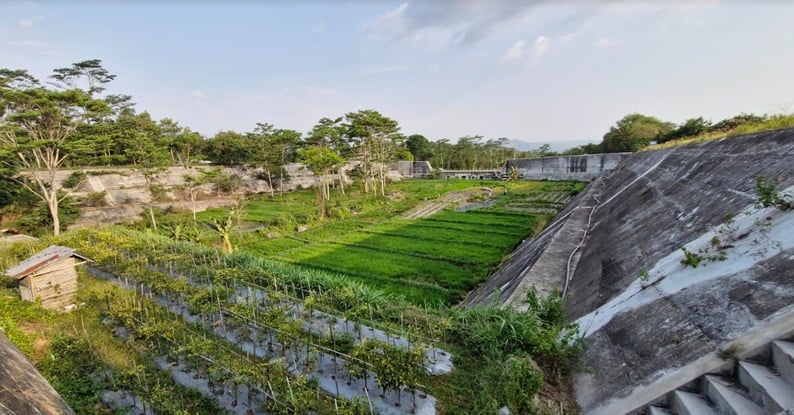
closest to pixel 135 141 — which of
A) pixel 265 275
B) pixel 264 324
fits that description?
pixel 265 275

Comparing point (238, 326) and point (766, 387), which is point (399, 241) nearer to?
point (238, 326)

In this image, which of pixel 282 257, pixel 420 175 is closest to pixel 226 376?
pixel 282 257

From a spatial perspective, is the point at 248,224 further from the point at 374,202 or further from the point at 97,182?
the point at 97,182

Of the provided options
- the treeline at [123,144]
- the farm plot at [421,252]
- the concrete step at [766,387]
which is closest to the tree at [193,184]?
the treeline at [123,144]

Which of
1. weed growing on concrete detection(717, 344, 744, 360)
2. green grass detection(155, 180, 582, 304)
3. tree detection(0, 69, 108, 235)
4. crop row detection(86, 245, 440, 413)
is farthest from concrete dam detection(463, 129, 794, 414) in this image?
tree detection(0, 69, 108, 235)

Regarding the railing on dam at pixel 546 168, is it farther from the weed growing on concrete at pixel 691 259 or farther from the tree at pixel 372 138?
the weed growing on concrete at pixel 691 259

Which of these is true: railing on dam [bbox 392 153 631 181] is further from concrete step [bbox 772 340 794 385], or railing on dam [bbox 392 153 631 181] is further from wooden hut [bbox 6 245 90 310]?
wooden hut [bbox 6 245 90 310]
